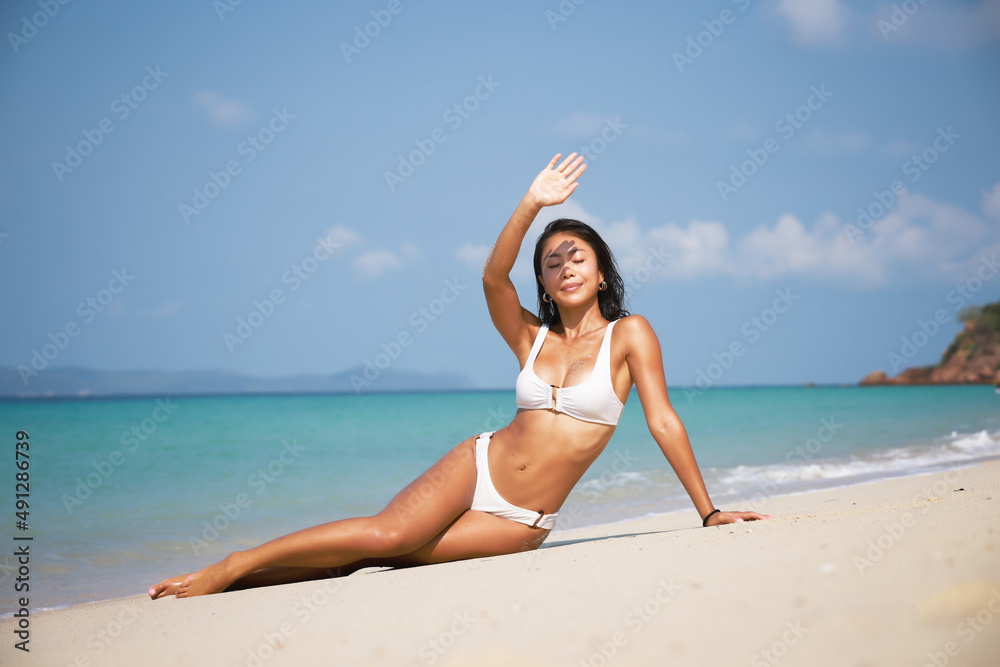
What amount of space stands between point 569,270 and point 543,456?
1070mm

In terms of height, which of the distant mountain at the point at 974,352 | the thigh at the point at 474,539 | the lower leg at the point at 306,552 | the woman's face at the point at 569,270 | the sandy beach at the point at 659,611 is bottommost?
the distant mountain at the point at 974,352

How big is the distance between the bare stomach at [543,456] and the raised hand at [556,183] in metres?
1.16

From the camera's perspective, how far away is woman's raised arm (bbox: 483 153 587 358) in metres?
4.00

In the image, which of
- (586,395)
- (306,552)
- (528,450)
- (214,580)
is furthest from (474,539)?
(214,580)

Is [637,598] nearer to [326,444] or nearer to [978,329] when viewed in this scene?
[326,444]

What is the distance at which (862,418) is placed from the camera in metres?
22.9

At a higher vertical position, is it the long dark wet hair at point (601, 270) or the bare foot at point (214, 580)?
the long dark wet hair at point (601, 270)

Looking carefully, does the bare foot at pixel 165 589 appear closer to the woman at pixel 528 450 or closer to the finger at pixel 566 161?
Answer: the woman at pixel 528 450

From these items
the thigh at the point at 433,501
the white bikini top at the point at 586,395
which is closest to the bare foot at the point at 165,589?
the thigh at the point at 433,501

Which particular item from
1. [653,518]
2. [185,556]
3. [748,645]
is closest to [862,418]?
[653,518]

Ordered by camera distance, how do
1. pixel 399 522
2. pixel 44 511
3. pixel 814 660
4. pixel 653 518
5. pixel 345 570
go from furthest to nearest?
pixel 44 511 → pixel 653 518 → pixel 345 570 → pixel 399 522 → pixel 814 660

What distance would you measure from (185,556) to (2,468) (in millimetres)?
8599

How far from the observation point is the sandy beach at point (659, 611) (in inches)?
87.4

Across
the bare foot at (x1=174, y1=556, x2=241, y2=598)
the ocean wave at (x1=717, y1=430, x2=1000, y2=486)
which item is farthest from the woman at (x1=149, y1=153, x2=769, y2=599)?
the ocean wave at (x1=717, y1=430, x2=1000, y2=486)
